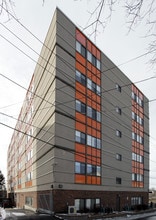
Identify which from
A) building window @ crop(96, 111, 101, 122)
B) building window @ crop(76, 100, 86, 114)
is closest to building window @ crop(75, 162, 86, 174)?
building window @ crop(76, 100, 86, 114)

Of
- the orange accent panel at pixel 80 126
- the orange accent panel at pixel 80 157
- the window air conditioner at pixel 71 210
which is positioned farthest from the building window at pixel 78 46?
the window air conditioner at pixel 71 210

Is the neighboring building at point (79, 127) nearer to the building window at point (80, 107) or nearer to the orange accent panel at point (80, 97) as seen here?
the building window at point (80, 107)

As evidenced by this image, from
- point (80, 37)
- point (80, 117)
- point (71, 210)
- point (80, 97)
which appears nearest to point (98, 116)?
point (80, 117)

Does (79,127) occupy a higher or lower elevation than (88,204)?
higher

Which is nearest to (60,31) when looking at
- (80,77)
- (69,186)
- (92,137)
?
(80,77)

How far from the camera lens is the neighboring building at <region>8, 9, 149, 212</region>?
32.9 metres

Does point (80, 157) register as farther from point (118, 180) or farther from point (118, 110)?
point (118, 110)

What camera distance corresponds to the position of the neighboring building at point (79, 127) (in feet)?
108

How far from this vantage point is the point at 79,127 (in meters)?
36.1

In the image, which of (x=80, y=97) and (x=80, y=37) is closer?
(x=80, y=97)

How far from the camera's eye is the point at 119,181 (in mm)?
45688

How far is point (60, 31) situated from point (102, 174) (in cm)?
1774

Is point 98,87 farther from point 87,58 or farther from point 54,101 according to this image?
point 54,101

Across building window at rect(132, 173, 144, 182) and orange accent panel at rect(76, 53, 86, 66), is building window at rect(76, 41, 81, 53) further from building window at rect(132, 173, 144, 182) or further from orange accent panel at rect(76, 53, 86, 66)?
building window at rect(132, 173, 144, 182)
